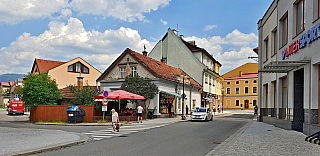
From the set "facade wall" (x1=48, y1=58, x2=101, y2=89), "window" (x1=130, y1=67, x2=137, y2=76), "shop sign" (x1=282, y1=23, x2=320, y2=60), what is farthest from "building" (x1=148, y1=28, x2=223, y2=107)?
"shop sign" (x1=282, y1=23, x2=320, y2=60)

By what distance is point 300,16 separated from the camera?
16.1m

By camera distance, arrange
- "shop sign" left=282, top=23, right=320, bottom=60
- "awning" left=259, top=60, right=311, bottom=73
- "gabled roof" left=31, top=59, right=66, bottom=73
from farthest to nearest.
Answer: "gabled roof" left=31, top=59, right=66, bottom=73
"awning" left=259, top=60, right=311, bottom=73
"shop sign" left=282, top=23, right=320, bottom=60

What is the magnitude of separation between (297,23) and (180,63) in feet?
97.3

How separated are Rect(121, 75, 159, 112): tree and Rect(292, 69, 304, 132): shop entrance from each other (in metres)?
15.9

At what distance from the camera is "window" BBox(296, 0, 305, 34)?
15586mm

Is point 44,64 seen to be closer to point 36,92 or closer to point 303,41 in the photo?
point 36,92

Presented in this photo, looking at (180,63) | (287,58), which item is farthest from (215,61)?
(287,58)

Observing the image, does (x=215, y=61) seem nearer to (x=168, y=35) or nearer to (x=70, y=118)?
(x=168, y=35)

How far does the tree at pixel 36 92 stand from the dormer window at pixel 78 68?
2827 centimetres

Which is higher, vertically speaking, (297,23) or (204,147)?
(297,23)

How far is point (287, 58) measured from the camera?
1755cm

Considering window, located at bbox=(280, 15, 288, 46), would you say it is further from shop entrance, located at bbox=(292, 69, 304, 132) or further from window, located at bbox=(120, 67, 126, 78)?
window, located at bbox=(120, 67, 126, 78)

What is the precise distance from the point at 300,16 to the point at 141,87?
17.6m

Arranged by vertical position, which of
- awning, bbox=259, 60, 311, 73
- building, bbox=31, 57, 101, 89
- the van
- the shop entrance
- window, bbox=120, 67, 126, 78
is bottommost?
the van
